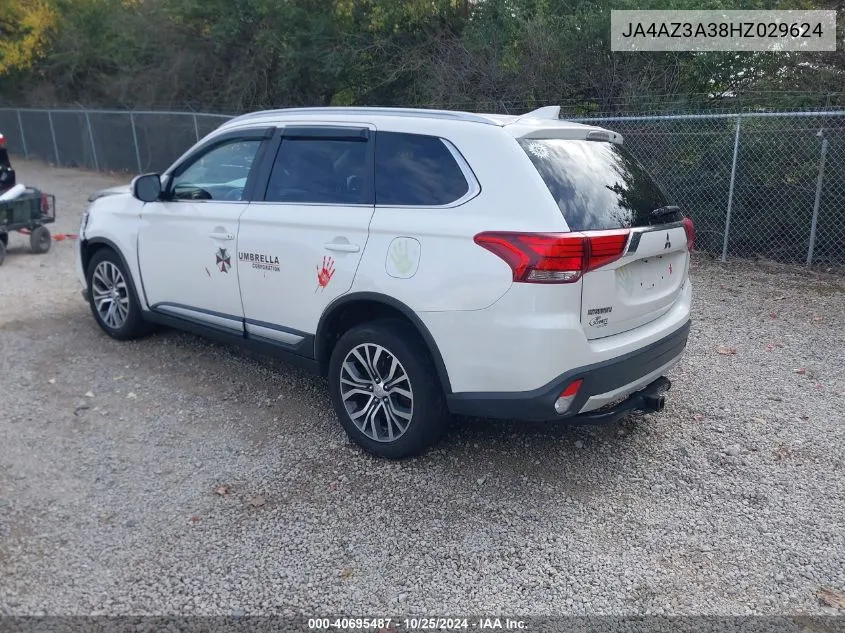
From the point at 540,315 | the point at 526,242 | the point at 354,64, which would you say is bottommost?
the point at 540,315

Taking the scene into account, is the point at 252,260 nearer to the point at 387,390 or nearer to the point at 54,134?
the point at 387,390

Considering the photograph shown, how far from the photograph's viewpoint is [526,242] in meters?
3.44

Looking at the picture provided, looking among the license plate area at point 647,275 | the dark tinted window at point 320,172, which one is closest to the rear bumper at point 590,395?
the license plate area at point 647,275

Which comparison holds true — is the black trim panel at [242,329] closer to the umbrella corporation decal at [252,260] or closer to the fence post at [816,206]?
the umbrella corporation decal at [252,260]

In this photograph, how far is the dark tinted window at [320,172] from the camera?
426cm

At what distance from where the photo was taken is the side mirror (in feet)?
17.8

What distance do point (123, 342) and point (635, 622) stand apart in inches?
188

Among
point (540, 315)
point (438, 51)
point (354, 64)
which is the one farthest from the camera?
point (354, 64)

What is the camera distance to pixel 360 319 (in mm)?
4293

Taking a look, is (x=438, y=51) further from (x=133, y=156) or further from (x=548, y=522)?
(x=548, y=522)

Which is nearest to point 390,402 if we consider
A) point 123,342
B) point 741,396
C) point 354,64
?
point 741,396

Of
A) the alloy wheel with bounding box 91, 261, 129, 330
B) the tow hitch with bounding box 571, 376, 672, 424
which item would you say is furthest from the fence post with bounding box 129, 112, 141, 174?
the tow hitch with bounding box 571, 376, 672, 424
